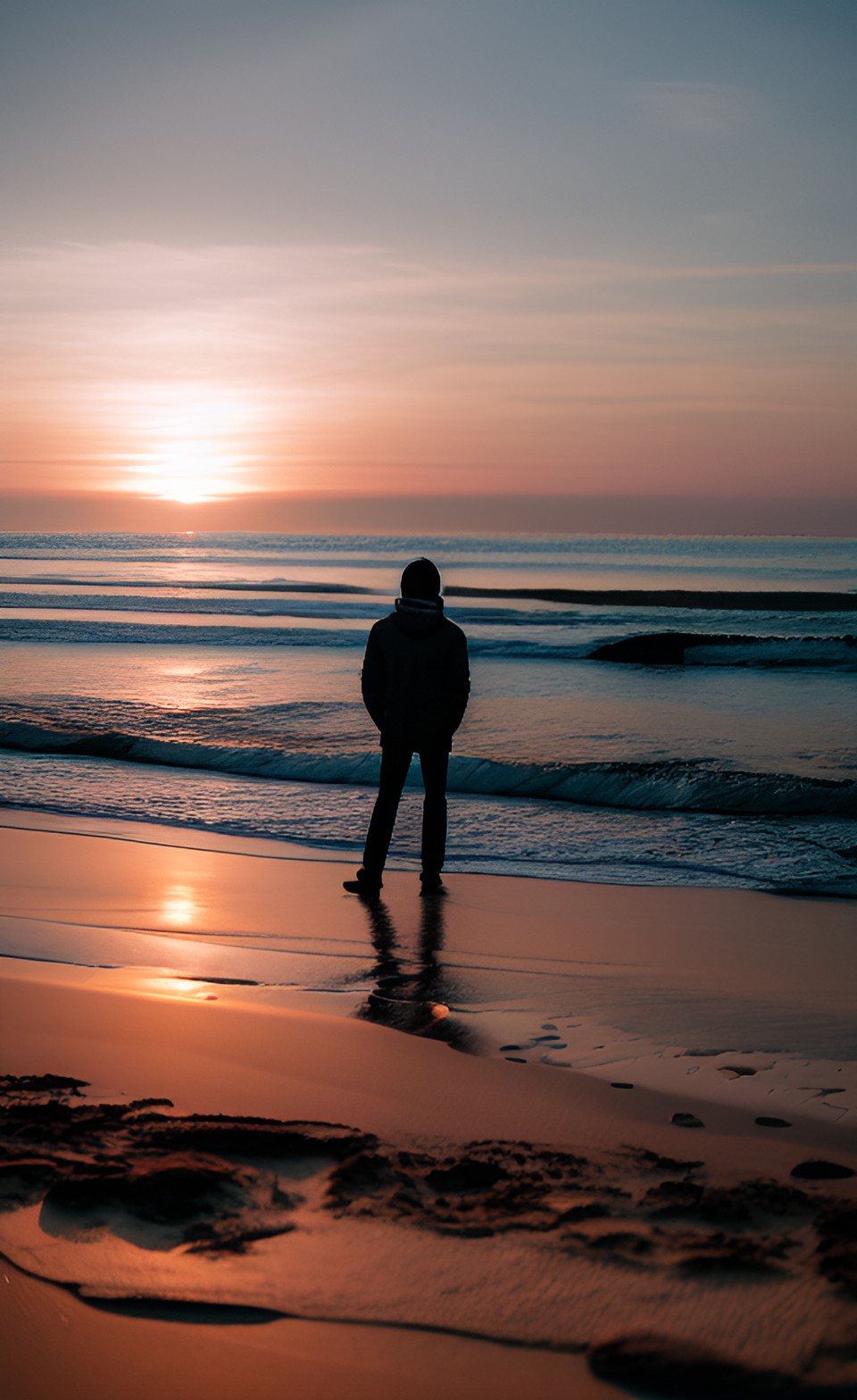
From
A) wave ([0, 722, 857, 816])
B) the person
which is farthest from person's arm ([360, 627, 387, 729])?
wave ([0, 722, 857, 816])

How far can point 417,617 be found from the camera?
21.2 feet

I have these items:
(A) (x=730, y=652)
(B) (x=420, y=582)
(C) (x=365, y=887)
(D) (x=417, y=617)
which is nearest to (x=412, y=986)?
(C) (x=365, y=887)

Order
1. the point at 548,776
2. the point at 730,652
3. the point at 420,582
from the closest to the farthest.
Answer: the point at 420,582 < the point at 548,776 < the point at 730,652

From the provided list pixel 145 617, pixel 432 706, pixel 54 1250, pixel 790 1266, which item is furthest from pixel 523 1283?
pixel 145 617

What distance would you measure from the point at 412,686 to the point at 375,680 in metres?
0.22

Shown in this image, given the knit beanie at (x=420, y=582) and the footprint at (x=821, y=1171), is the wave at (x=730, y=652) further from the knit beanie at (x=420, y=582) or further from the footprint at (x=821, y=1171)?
Answer: the footprint at (x=821, y=1171)

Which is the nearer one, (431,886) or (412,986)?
(412,986)

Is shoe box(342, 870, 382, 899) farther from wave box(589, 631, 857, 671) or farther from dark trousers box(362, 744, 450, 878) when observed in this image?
wave box(589, 631, 857, 671)

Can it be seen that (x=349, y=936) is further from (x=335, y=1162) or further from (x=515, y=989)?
(x=335, y=1162)

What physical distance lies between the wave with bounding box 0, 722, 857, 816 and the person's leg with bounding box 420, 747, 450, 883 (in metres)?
3.08

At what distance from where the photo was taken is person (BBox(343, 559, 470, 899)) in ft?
21.2

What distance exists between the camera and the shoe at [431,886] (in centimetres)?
652

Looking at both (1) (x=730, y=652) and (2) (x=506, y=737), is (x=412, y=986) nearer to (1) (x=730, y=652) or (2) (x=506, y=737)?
(2) (x=506, y=737)

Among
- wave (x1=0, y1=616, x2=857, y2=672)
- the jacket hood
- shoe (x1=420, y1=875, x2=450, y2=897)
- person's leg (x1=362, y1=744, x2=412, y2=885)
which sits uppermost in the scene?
the jacket hood
